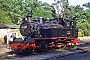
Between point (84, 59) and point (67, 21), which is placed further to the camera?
point (67, 21)

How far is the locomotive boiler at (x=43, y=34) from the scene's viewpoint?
63.6 ft

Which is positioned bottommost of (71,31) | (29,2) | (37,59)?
(37,59)

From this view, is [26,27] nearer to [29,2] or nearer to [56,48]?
[56,48]

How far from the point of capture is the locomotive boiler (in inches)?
763

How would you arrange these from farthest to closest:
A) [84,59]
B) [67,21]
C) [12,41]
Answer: [67,21], [12,41], [84,59]

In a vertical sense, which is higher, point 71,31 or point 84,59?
point 71,31

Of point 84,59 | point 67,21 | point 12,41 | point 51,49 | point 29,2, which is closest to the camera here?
point 84,59

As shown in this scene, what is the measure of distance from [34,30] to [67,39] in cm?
457

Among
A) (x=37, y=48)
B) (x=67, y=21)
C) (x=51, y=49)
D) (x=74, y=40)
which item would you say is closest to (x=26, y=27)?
(x=37, y=48)

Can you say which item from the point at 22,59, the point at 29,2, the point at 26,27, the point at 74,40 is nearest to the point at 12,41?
the point at 26,27

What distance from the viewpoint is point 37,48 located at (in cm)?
2000

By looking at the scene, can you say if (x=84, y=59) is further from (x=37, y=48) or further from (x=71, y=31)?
(x=71, y=31)

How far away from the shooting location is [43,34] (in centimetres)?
2105

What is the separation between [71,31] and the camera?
24250mm
